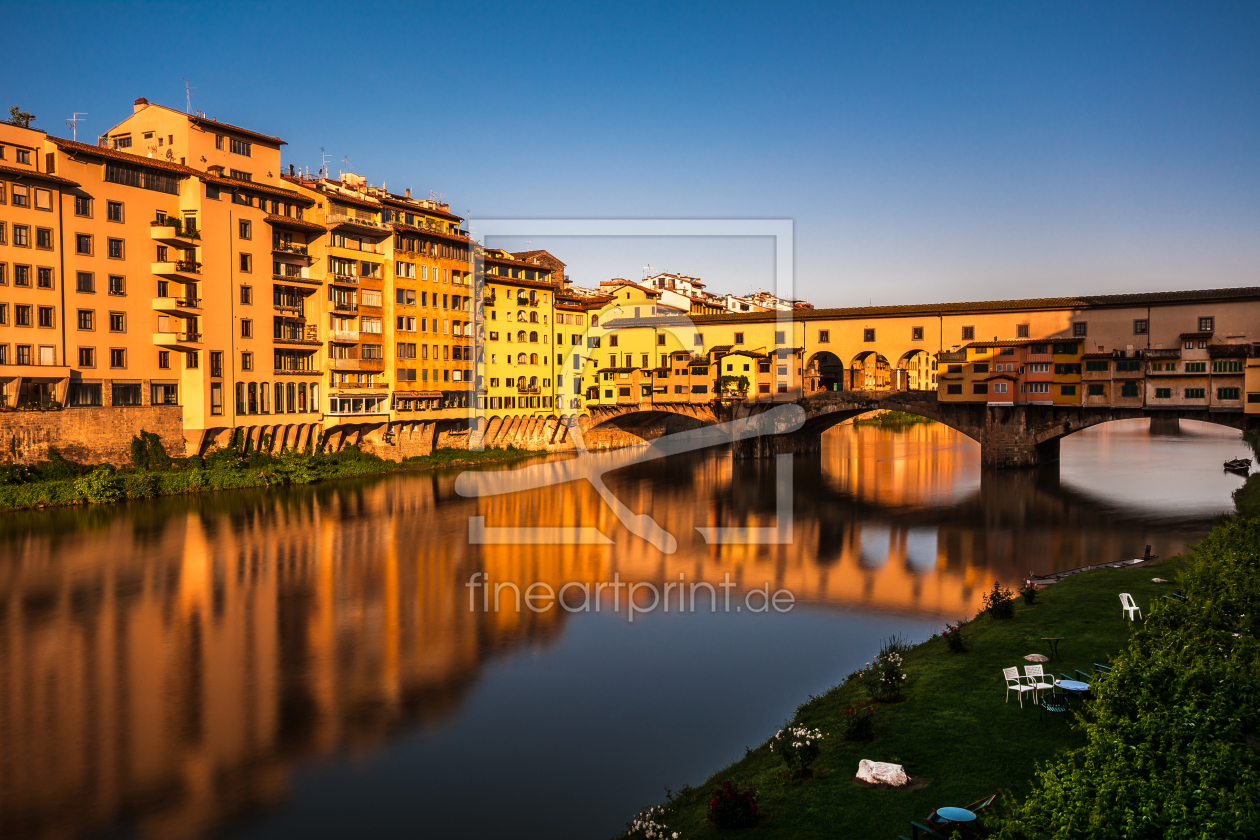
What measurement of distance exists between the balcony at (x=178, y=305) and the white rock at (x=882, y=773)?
1659 inches

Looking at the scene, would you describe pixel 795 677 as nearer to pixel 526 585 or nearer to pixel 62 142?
pixel 526 585

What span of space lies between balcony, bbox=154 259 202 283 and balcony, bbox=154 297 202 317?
1.18m

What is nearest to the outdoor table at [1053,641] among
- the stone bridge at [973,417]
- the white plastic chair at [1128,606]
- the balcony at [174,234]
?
the white plastic chair at [1128,606]

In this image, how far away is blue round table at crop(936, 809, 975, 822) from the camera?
27.8ft

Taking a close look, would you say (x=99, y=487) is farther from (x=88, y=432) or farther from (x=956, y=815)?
(x=956, y=815)

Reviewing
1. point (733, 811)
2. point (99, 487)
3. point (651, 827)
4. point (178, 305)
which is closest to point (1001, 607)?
point (733, 811)

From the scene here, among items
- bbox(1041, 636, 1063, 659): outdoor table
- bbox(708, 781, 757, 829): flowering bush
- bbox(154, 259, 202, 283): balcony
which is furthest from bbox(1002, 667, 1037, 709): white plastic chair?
bbox(154, 259, 202, 283): balcony

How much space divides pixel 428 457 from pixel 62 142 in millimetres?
26676

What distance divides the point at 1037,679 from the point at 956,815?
581cm

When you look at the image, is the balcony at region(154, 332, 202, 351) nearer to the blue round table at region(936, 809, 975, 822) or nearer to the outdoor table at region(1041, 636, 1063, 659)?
the outdoor table at region(1041, 636, 1063, 659)

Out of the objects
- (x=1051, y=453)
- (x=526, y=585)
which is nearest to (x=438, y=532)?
(x=526, y=585)

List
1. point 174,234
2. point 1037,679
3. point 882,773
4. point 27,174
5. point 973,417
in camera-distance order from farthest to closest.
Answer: point 973,417 < point 174,234 < point 27,174 < point 1037,679 < point 882,773

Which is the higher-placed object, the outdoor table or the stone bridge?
the stone bridge

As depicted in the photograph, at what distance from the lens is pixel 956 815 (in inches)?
337
